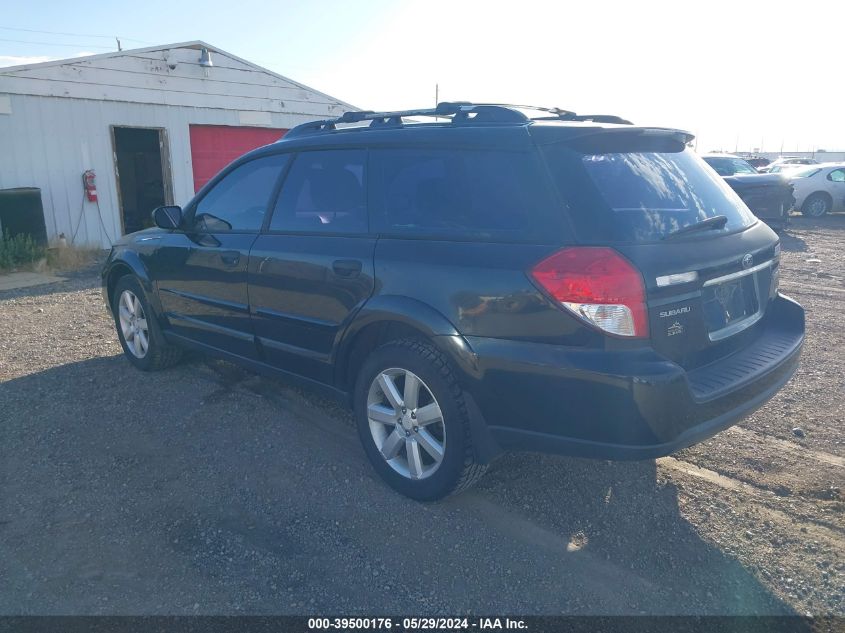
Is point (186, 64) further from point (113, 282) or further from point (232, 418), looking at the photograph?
point (232, 418)

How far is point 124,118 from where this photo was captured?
12102mm

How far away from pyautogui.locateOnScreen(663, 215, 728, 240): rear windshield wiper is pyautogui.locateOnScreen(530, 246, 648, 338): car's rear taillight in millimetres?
359

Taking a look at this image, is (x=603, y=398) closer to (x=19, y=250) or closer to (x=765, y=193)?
(x=19, y=250)

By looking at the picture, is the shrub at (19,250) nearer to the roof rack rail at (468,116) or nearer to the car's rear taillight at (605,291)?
the roof rack rail at (468,116)

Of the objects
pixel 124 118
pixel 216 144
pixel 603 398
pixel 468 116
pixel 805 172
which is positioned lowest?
pixel 603 398

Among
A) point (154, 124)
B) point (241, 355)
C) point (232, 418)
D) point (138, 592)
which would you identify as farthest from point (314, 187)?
point (154, 124)

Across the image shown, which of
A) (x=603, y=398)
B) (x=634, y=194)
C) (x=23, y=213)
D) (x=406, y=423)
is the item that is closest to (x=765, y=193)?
(x=634, y=194)

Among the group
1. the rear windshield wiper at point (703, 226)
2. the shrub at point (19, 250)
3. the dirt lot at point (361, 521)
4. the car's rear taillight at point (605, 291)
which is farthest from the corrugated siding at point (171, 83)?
the rear windshield wiper at point (703, 226)

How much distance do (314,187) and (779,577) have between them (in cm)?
311

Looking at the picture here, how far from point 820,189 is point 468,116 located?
18275 mm

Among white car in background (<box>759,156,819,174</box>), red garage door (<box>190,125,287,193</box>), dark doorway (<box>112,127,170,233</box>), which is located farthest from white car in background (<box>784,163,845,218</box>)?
dark doorway (<box>112,127,170,233</box>)

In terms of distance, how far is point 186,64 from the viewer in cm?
1266

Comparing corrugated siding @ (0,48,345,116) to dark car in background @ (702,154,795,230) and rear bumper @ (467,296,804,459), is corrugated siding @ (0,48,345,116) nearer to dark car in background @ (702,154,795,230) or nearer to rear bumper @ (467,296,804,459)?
dark car in background @ (702,154,795,230)

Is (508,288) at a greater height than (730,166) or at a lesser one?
lesser
